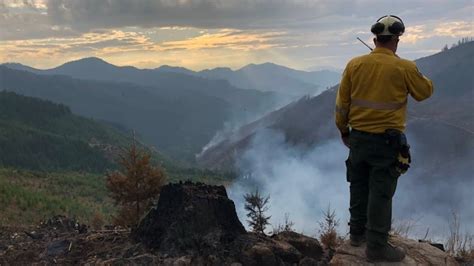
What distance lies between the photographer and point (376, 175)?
4.91m

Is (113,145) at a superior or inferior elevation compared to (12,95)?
inferior

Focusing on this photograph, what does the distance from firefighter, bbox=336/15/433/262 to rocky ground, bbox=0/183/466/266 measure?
0.53 meters

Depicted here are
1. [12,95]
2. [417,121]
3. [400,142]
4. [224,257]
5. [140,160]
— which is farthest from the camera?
[12,95]

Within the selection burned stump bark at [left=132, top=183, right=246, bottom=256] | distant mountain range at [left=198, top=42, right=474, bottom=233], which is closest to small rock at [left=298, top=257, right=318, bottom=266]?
burned stump bark at [left=132, top=183, right=246, bottom=256]

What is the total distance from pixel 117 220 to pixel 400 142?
19.7 ft

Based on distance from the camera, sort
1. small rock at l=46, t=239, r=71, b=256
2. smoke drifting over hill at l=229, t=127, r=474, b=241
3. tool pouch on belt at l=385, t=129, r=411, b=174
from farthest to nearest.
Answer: smoke drifting over hill at l=229, t=127, r=474, b=241 < small rock at l=46, t=239, r=71, b=256 < tool pouch on belt at l=385, t=129, r=411, b=174

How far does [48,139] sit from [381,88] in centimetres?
9530

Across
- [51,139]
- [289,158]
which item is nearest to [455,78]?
[289,158]

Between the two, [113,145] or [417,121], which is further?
[113,145]

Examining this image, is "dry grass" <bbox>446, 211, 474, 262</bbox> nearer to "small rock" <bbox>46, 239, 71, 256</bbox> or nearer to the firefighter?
the firefighter

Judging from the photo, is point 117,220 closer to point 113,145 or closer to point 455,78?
point 113,145

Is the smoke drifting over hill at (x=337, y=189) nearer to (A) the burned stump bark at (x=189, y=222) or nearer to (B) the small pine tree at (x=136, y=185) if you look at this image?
(B) the small pine tree at (x=136, y=185)

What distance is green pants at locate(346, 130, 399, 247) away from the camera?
4.87m

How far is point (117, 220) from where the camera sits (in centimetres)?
923
